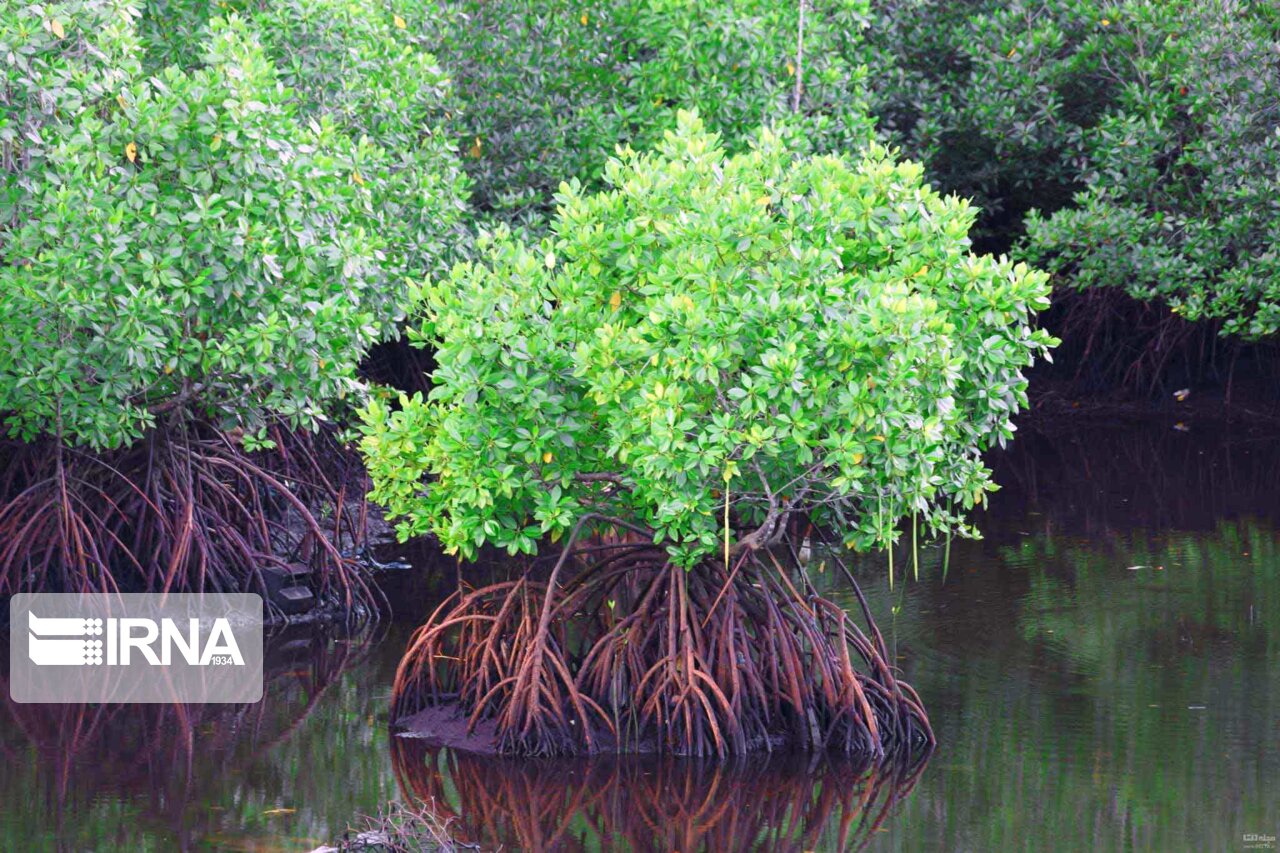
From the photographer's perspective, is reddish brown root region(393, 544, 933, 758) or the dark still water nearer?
the dark still water

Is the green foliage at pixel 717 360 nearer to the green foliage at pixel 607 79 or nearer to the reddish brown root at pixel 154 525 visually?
the reddish brown root at pixel 154 525

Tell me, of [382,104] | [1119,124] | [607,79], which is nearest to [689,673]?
[382,104]

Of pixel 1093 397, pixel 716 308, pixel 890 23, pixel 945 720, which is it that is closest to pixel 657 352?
pixel 716 308

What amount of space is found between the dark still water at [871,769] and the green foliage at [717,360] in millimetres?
1120

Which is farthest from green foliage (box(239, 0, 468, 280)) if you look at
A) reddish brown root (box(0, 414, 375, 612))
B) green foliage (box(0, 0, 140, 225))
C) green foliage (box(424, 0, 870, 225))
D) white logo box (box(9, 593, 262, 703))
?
white logo box (box(9, 593, 262, 703))

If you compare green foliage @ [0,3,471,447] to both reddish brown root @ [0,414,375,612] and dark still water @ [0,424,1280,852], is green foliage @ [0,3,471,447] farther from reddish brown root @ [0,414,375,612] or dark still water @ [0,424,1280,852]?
dark still water @ [0,424,1280,852]

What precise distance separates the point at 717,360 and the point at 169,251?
3455 millimetres

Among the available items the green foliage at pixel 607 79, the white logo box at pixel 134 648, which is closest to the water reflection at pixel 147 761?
the white logo box at pixel 134 648

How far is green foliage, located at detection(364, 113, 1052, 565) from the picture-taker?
8016 millimetres

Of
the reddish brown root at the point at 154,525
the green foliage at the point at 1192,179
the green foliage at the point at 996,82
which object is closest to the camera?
the reddish brown root at the point at 154,525

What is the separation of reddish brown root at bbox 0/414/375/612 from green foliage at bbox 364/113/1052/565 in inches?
104

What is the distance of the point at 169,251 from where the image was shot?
390 inches

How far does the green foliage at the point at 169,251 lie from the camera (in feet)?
32.1

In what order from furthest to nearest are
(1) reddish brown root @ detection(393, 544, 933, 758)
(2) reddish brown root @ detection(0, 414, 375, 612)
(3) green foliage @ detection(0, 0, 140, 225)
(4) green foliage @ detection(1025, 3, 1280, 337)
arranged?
1. (4) green foliage @ detection(1025, 3, 1280, 337)
2. (2) reddish brown root @ detection(0, 414, 375, 612)
3. (3) green foliage @ detection(0, 0, 140, 225)
4. (1) reddish brown root @ detection(393, 544, 933, 758)
